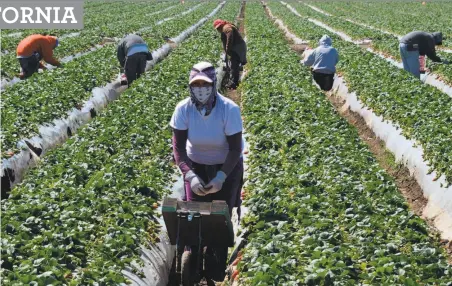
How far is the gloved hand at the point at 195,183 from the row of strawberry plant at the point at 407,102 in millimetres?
4554

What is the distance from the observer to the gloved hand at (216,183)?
5734mm

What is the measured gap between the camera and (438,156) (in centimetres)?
925

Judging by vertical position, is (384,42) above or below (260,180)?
below

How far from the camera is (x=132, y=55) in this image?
48.4 feet

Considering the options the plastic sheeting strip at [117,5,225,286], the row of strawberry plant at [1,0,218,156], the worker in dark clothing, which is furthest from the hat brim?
the worker in dark clothing

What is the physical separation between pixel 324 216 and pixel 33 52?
12152mm

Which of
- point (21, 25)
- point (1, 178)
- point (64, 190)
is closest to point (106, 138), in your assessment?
point (1, 178)

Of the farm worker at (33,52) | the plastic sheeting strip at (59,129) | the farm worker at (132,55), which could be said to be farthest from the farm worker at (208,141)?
the farm worker at (33,52)

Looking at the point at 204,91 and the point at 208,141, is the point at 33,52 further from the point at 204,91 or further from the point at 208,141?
the point at 204,91

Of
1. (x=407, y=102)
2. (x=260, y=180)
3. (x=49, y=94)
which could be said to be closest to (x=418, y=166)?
(x=407, y=102)

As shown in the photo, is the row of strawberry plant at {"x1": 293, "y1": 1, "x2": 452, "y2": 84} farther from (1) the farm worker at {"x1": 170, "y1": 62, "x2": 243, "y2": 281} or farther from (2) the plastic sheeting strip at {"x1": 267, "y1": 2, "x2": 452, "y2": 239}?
(1) the farm worker at {"x1": 170, "y1": 62, "x2": 243, "y2": 281}

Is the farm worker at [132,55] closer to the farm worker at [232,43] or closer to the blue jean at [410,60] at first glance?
the farm worker at [232,43]

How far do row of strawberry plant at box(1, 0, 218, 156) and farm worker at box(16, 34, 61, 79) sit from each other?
0.70m

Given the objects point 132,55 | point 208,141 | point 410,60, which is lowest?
point 410,60
